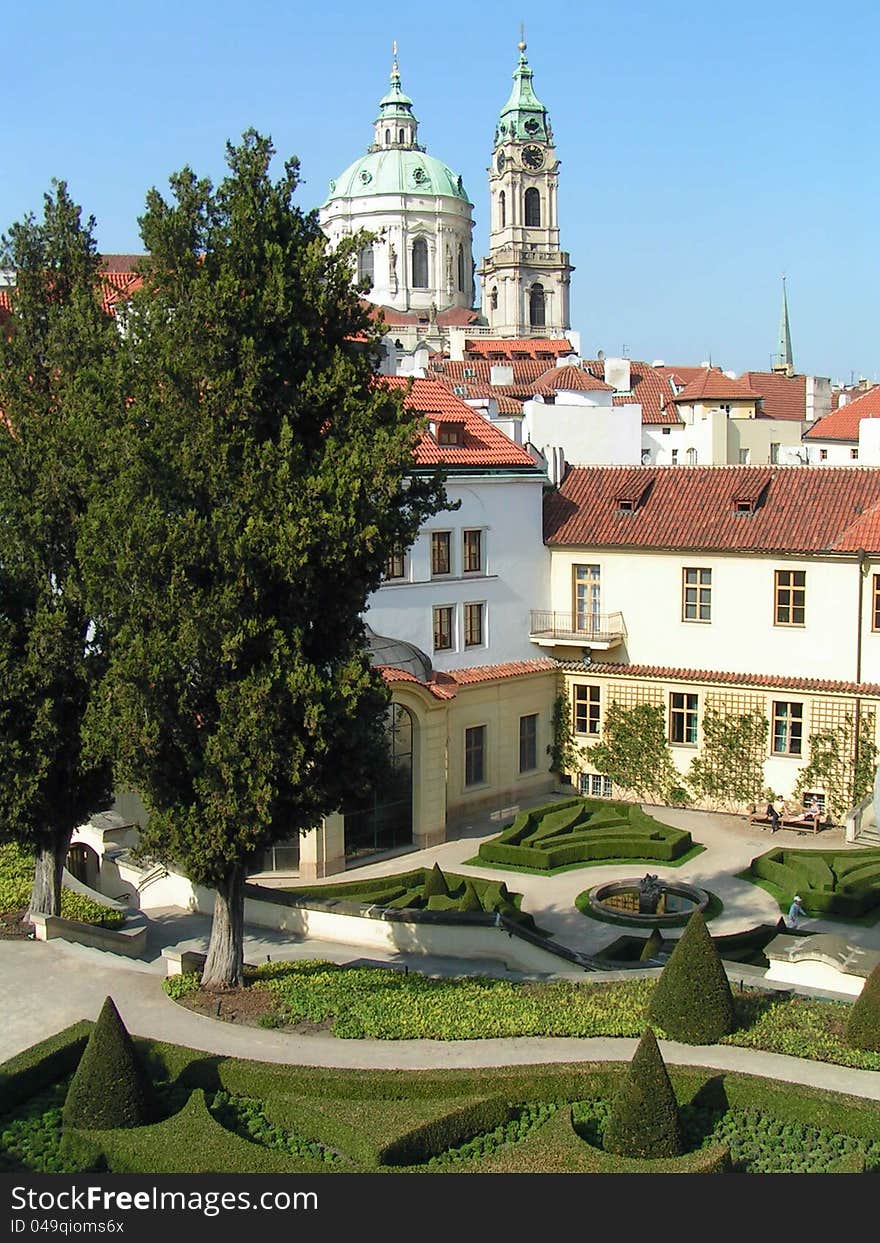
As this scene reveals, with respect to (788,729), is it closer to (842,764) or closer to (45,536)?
(842,764)

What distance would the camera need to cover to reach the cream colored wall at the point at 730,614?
3497cm

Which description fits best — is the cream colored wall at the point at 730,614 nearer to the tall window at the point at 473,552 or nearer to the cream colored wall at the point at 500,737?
the cream colored wall at the point at 500,737

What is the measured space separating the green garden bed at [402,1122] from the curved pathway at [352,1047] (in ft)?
2.16

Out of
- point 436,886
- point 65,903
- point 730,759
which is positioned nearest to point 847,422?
point 730,759

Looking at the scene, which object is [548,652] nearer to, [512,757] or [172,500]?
[512,757]

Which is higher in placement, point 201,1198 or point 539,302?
point 539,302

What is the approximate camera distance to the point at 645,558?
3803 cm

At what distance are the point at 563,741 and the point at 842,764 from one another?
809cm

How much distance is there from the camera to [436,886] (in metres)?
28.3

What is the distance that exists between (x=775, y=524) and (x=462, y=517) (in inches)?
338

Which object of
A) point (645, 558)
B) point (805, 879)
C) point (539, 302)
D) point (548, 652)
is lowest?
point (805, 879)

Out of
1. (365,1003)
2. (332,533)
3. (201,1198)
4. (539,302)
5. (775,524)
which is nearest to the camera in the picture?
(201,1198)

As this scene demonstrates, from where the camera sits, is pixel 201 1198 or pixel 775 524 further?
pixel 775 524

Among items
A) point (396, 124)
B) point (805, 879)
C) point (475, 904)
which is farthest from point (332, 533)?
point (396, 124)
